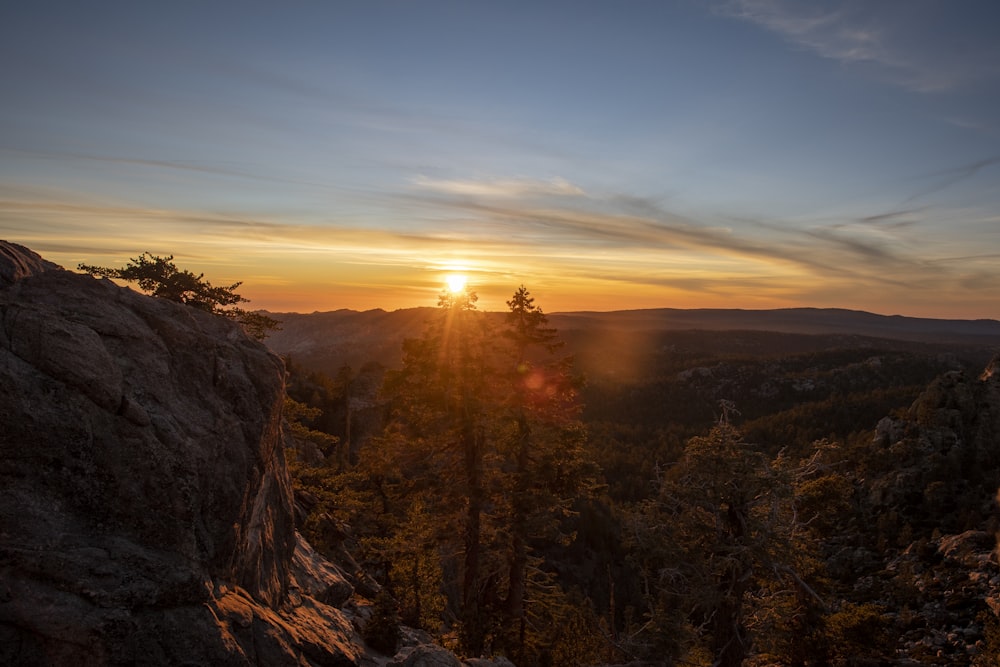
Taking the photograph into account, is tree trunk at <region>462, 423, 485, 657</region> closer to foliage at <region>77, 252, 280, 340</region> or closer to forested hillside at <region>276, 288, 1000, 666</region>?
forested hillside at <region>276, 288, 1000, 666</region>

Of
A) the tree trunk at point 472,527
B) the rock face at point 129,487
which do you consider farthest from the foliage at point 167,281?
the tree trunk at point 472,527

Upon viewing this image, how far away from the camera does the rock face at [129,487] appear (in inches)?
235

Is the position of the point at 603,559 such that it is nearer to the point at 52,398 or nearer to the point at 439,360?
the point at 439,360

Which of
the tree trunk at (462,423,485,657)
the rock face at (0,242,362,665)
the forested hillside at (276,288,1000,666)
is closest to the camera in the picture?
the rock face at (0,242,362,665)

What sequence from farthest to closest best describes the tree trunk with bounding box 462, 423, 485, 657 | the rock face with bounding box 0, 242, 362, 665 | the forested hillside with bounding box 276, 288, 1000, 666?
the tree trunk with bounding box 462, 423, 485, 657 → the forested hillside with bounding box 276, 288, 1000, 666 → the rock face with bounding box 0, 242, 362, 665

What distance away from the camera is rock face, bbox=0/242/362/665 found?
235 inches

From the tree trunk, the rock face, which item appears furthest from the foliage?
the tree trunk

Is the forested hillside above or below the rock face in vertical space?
below

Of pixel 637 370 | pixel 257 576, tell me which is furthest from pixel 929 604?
pixel 637 370

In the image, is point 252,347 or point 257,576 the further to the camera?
point 252,347

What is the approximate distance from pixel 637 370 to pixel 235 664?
6225 inches

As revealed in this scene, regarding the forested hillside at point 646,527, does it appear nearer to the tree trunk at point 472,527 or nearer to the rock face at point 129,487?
the tree trunk at point 472,527

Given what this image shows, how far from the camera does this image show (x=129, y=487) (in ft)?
22.9

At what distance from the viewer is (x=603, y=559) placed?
65.7m
